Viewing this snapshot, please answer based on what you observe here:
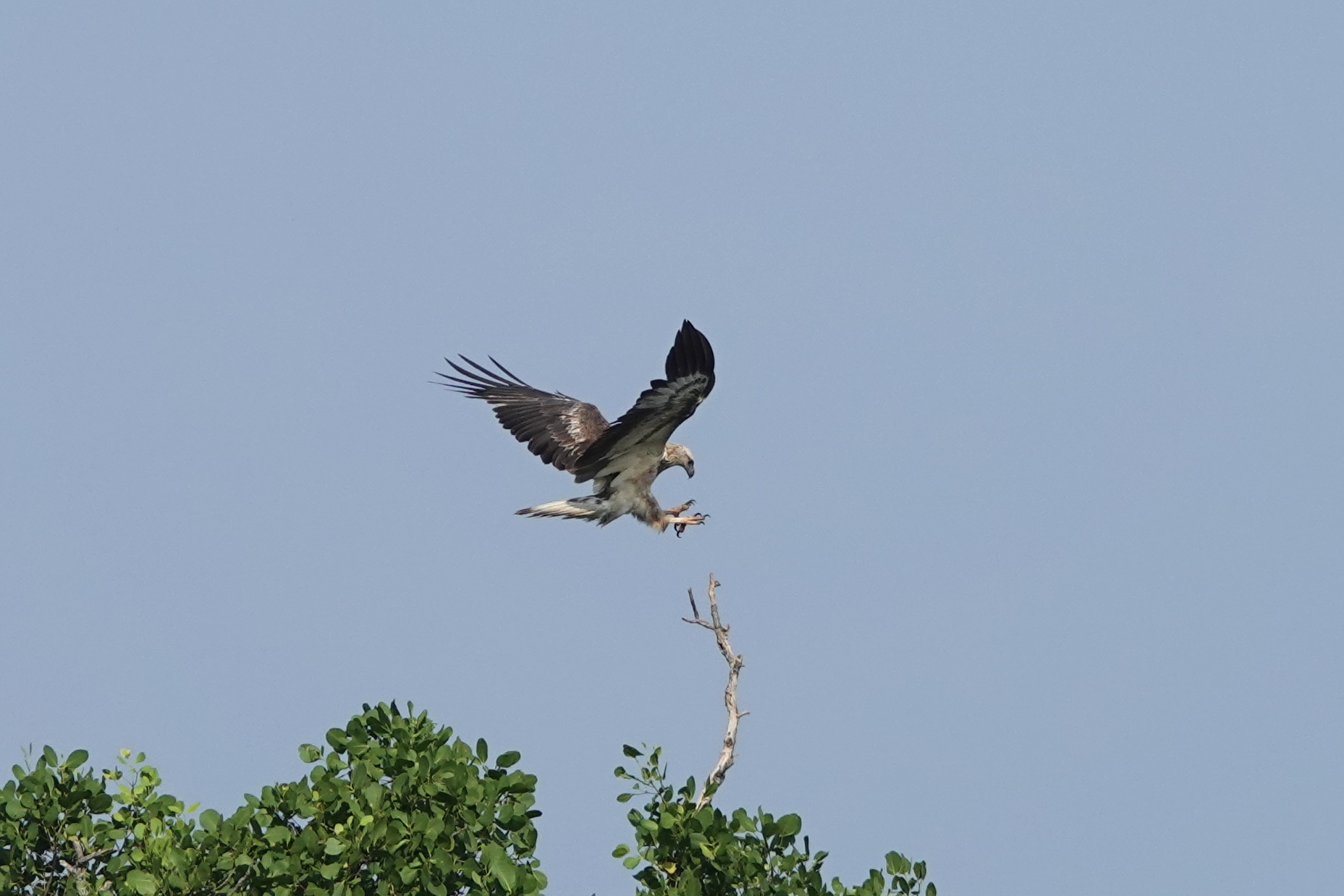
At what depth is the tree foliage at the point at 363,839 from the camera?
8414 mm

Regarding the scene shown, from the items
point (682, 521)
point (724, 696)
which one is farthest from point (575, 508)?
point (724, 696)

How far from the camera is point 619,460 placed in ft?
48.8

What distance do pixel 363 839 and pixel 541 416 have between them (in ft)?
27.5

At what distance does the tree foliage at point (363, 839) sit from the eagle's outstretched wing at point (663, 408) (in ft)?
14.1

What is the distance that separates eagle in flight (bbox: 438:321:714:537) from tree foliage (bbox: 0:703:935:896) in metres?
4.44

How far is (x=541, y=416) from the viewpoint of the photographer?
651 inches

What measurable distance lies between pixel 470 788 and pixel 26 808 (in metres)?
2.25

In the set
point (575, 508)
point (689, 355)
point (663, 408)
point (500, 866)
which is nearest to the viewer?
point (500, 866)

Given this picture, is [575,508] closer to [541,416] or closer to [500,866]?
[541,416]

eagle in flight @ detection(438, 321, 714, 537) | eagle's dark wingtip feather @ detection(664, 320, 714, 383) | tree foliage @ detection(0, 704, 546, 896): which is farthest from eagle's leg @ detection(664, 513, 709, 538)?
tree foliage @ detection(0, 704, 546, 896)

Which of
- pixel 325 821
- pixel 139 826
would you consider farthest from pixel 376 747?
pixel 139 826

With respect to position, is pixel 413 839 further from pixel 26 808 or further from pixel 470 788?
pixel 26 808

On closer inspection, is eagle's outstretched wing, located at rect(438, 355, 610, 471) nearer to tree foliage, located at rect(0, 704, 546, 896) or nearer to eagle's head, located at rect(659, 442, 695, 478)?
eagle's head, located at rect(659, 442, 695, 478)

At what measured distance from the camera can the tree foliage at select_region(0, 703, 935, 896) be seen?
27.6 ft
